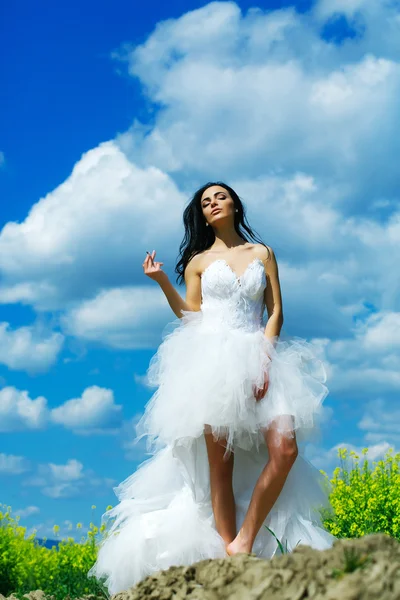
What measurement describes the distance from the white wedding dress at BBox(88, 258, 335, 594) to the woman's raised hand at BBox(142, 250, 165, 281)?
39 cm

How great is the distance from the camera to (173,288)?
592 centimetres

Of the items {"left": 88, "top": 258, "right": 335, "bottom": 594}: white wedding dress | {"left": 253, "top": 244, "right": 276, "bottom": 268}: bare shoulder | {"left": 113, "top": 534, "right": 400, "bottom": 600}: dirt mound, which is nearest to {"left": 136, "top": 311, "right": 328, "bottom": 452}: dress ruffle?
{"left": 88, "top": 258, "right": 335, "bottom": 594}: white wedding dress

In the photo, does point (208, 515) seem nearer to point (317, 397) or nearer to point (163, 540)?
point (163, 540)

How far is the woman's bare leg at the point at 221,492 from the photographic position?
547 centimetres

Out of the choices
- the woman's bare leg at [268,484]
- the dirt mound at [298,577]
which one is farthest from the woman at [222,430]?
the dirt mound at [298,577]

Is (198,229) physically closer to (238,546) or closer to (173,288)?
(173,288)

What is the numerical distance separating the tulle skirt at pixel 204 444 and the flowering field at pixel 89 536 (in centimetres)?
147

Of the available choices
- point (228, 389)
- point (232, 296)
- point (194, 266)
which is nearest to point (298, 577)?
point (228, 389)

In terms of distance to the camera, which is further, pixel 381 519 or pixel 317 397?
pixel 381 519

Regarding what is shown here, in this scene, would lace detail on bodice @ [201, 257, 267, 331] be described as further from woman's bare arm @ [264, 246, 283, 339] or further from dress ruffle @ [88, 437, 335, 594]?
dress ruffle @ [88, 437, 335, 594]

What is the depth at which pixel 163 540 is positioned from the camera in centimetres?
553

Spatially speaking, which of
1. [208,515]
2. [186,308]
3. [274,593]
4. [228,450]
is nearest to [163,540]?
[208,515]

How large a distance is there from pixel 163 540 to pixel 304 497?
48.3 inches

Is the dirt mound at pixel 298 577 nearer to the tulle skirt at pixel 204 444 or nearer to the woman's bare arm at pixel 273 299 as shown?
the tulle skirt at pixel 204 444
